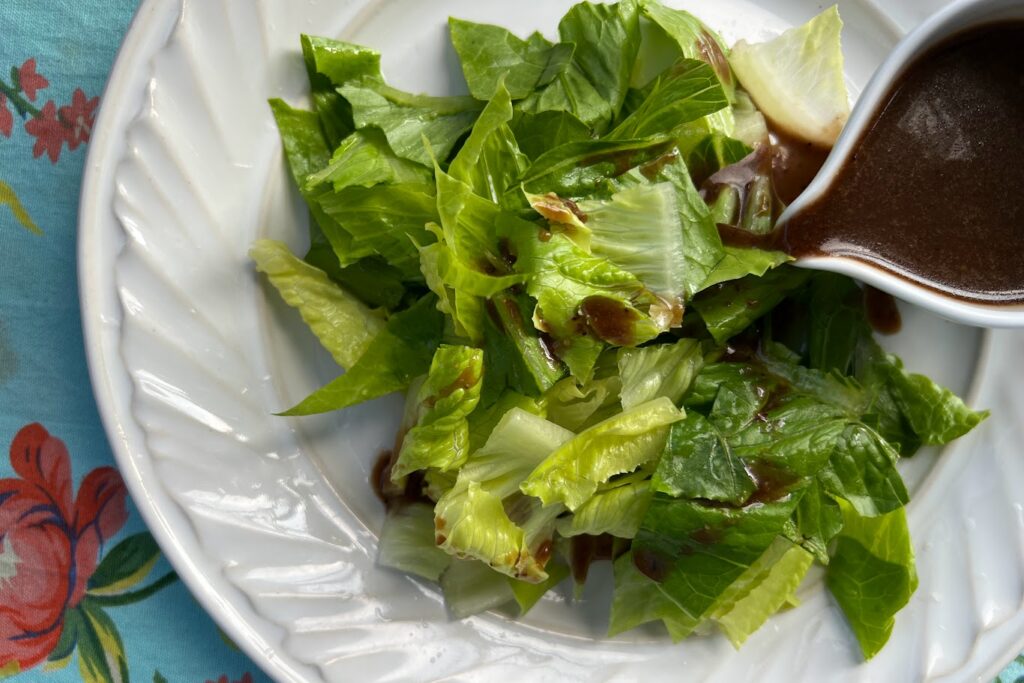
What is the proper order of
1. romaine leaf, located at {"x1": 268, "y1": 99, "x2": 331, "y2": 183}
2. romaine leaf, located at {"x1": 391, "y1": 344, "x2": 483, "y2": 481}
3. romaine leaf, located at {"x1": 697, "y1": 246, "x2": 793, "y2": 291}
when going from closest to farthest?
romaine leaf, located at {"x1": 391, "y1": 344, "x2": 483, "y2": 481} < romaine leaf, located at {"x1": 697, "y1": 246, "x2": 793, "y2": 291} < romaine leaf, located at {"x1": 268, "y1": 99, "x2": 331, "y2": 183}

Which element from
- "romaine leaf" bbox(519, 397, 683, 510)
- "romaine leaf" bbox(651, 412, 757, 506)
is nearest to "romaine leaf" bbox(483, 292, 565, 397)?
"romaine leaf" bbox(519, 397, 683, 510)

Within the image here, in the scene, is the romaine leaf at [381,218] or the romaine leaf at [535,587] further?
the romaine leaf at [535,587]

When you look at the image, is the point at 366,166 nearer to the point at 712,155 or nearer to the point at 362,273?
the point at 362,273

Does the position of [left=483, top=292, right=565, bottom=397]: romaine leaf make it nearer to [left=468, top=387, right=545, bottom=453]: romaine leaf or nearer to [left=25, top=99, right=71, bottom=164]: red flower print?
[left=468, top=387, right=545, bottom=453]: romaine leaf

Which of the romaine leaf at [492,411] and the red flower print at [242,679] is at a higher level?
the romaine leaf at [492,411]

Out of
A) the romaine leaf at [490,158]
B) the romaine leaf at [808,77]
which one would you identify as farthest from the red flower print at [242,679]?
the romaine leaf at [808,77]

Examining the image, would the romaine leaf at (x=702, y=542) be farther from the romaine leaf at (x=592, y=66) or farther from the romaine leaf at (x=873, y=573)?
the romaine leaf at (x=592, y=66)

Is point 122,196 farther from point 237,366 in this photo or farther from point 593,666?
point 593,666
